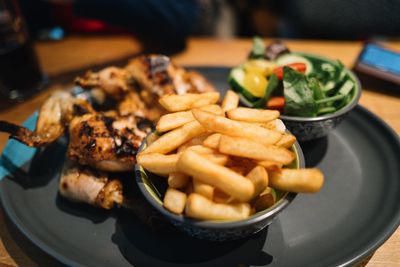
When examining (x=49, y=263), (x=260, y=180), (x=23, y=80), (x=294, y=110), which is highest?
(x=260, y=180)

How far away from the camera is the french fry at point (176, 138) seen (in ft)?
4.63

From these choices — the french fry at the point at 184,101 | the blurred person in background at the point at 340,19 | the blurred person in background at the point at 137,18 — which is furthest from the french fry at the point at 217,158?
the blurred person in background at the point at 340,19

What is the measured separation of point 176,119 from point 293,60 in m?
1.07

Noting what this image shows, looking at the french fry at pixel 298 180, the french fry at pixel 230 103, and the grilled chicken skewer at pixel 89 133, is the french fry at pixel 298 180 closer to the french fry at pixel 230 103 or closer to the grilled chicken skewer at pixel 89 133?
the french fry at pixel 230 103

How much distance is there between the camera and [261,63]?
7.05ft

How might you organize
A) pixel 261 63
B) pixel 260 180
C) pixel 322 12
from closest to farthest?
pixel 260 180 < pixel 261 63 < pixel 322 12

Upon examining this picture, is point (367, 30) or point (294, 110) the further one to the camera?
A: point (367, 30)

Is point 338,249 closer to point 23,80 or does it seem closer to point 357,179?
point 357,179

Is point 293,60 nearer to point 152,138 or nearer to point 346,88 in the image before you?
point 346,88

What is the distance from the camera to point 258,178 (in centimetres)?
121

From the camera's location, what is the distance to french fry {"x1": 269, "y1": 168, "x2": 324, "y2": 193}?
4.00 ft

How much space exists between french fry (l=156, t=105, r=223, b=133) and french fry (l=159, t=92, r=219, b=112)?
0.05 metres

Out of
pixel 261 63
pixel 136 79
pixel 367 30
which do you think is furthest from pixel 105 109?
pixel 367 30

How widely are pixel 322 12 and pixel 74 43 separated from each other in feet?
8.03
